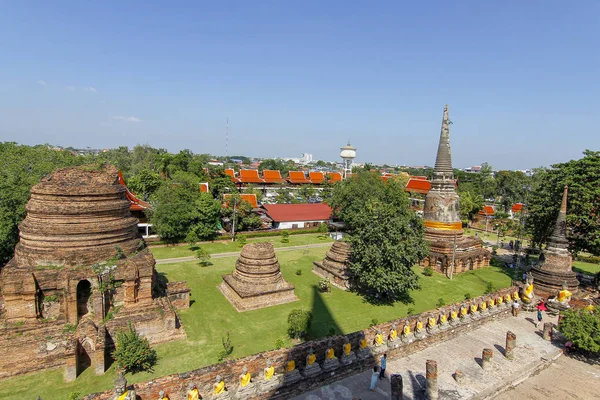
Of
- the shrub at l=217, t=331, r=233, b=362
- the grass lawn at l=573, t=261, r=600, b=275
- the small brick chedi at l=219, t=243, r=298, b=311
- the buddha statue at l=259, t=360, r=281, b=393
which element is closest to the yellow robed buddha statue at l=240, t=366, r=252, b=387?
the buddha statue at l=259, t=360, r=281, b=393

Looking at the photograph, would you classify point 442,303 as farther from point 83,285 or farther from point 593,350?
point 83,285

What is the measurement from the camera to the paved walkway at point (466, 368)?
35.4 feet

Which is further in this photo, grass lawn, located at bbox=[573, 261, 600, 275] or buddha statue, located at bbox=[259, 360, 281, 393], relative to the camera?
grass lawn, located at bbox=[573, 261, 600, 275]

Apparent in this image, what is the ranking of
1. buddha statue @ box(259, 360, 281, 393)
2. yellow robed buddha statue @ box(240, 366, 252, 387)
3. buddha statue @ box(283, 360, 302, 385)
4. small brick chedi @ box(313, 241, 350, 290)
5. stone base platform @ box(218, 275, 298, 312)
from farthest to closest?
small brick chedi @ box(313, 241, 350, 290), stone base platform @ box(218, 275, 298, 312), buddha statue @ box(283, 360, 302, 385), buddha statue @ box(259, 360, 281, 393), yellow robed buddha statue @ box(240, 366, 252, 387)

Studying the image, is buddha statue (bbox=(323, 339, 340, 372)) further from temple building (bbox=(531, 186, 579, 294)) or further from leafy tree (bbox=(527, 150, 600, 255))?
leafy tree (bbox=(527, 150, 600, 255))

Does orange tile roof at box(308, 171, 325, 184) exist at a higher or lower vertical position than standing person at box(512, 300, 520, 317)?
higher

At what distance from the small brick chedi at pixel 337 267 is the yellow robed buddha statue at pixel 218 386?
534 inches

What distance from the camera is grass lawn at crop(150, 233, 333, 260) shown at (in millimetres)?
28559

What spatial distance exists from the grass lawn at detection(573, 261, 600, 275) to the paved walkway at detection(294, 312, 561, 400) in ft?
59.0

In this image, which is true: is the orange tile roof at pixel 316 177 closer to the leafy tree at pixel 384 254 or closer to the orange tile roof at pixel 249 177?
the orange tile roof at pixel 249 177

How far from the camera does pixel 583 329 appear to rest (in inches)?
527

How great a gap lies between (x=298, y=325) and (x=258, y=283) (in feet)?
16.3

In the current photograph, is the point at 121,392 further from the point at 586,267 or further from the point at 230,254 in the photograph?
the point at 586,267

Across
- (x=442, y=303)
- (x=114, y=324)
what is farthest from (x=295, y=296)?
(x=114, y=324)
